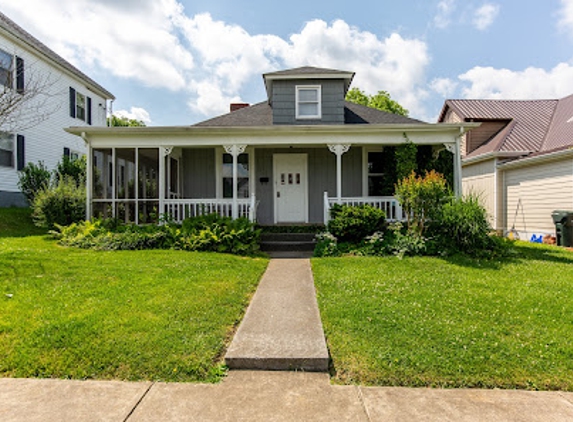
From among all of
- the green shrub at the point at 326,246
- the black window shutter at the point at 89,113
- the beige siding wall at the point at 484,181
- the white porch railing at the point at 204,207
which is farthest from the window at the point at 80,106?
the beige siding wall at the point at 484,181

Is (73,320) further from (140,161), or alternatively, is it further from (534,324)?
(140,161)

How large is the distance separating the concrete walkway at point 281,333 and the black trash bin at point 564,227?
8854 millimetres

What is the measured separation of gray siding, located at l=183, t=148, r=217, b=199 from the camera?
1146 cm

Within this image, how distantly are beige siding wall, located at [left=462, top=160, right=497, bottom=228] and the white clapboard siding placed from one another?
17141mm

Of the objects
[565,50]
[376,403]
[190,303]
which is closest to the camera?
[376,403]

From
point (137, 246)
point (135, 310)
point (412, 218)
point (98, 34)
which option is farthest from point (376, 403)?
point (98, 34)

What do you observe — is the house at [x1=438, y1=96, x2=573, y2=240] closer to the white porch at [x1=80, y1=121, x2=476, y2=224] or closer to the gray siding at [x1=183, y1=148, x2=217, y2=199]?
the white porch at [x1=80, y1=121, x2=476, y2=224]

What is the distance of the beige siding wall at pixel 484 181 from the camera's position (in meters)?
13.2

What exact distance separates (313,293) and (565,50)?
13.6m

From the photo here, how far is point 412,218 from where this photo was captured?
848 centimetres

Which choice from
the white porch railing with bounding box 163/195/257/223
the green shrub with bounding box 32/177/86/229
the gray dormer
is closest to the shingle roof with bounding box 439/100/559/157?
the gray dormer

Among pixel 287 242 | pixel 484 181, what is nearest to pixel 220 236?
pixel 287 242

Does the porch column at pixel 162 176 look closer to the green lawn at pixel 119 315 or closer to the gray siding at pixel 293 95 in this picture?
the green lawn at pixel 119 315

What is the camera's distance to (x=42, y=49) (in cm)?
1399
